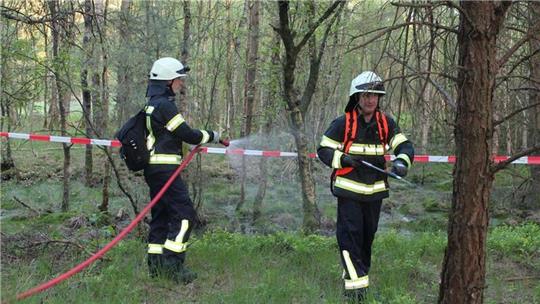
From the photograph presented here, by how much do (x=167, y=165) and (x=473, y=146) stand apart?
288cm

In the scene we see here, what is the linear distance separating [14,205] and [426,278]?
30.5 ft

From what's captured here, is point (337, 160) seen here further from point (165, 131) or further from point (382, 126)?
point (165, 131)

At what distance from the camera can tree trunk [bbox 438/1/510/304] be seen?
10.5ft

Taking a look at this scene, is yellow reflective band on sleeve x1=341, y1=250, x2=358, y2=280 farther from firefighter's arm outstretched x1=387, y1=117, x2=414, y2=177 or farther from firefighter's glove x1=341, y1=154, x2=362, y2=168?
firefighter's arm outstretched x1=387, y1=117, x2=414, y2=177


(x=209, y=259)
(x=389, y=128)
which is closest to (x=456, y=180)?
(x=389, y=128)

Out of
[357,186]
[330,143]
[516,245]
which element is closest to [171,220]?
[330,143]

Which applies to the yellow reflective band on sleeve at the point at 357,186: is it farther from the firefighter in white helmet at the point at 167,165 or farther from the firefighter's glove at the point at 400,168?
the firefighter in white helmet at the point at 167,165

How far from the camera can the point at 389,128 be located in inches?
182

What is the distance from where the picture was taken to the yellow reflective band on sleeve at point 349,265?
4.31m

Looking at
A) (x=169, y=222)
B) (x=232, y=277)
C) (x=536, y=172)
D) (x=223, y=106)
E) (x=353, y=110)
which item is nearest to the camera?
(x=353, y=110)

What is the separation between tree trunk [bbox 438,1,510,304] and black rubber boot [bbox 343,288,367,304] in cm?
90

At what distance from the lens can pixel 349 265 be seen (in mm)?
4344

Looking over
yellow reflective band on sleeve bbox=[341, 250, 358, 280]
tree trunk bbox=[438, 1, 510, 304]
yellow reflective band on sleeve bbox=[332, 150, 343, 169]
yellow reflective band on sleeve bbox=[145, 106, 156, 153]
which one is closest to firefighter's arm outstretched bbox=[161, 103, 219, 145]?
yellow reflective band on sleeve bbox=[145, 106, 156, 153]

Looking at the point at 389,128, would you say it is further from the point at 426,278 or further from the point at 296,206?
the point at 296,206
